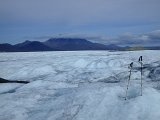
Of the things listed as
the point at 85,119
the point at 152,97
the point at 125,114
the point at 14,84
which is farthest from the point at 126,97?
the point at 14,84

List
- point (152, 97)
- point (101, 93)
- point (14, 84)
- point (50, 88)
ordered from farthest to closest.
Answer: point (14, 84) < point (50, 88) < point (101, 93) < point (152, 97)

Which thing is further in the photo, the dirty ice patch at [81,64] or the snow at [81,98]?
the dirty ice patch at [81,64]

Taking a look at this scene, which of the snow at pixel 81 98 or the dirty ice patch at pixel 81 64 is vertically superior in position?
A: the dirty ice patch at pixel 81 64

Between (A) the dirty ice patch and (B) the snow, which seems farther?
(A) the dirty ice patch

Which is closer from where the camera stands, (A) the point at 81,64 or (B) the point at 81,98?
(B) the point at 81,98

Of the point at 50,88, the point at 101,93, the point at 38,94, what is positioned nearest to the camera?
the point at 101,93

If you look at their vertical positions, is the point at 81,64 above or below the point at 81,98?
above

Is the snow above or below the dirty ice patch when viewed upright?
below

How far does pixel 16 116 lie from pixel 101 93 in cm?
355

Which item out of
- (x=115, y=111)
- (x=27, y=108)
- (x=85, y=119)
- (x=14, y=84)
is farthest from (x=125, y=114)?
(x=14, y=84)

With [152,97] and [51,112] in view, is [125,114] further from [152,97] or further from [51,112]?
[51,112]

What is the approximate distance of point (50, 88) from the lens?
13.0 meters

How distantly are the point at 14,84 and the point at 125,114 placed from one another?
786 cm

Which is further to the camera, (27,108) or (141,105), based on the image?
(27,108)
